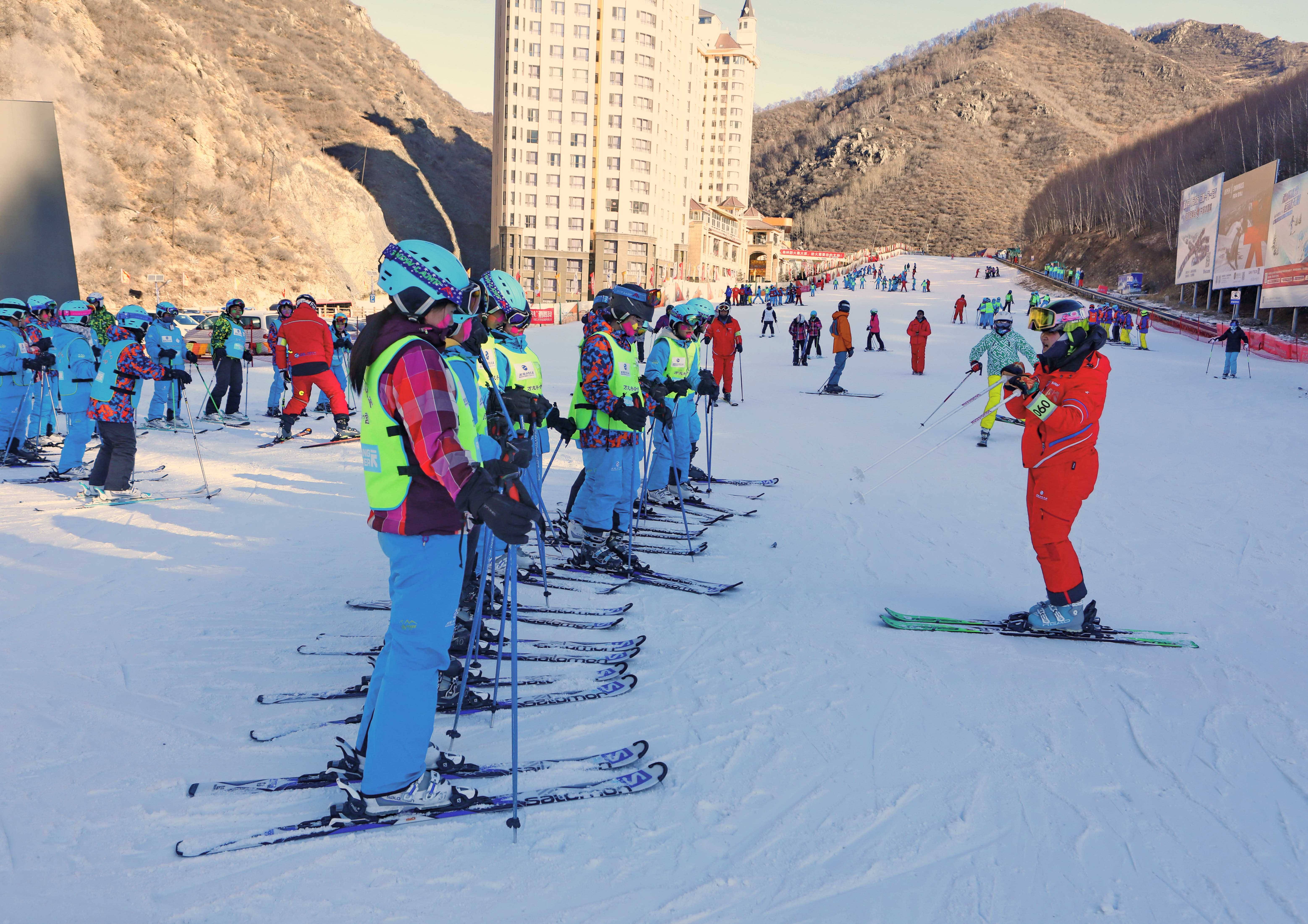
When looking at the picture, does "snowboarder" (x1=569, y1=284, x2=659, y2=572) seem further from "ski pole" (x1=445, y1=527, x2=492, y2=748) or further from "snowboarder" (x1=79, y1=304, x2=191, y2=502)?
"snowboarder" (x1=79, y1=304, x2=191, y2=502)

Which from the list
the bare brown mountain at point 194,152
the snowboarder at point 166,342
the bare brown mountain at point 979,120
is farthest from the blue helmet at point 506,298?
the bare brown mountain at point 979,120

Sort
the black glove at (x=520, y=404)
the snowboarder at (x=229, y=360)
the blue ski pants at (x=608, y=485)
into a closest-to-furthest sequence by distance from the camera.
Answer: the black glove at (x=520, y=404), the blue ski pants at (x=608, y=485), the snowboarder at (x=229, y=360)

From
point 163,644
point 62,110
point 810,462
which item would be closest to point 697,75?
point 62,110

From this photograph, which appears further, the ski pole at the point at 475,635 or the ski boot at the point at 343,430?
the ski boot at the point at 343,430

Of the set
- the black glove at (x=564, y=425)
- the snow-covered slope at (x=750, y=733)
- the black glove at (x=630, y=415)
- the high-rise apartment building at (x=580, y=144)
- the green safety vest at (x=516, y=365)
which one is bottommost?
the snow-covered slope at (x=750, y=733)

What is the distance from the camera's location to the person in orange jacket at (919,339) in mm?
18859

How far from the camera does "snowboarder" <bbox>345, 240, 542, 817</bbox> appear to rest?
2.59 m

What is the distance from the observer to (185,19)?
174 feet

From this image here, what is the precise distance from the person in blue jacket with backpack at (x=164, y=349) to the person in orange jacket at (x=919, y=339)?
48.6ft

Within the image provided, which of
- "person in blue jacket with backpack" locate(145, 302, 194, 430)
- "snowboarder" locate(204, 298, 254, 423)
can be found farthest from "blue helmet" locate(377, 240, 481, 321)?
"snowboarder" locate(204, 298, 254, 423)

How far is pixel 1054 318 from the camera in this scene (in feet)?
17.4

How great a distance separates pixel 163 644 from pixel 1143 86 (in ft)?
646

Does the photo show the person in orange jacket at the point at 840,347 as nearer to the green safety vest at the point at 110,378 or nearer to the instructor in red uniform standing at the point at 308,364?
the instructor in red uniform standing at the point at 308,364

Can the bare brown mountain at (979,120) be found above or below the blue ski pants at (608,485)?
above
